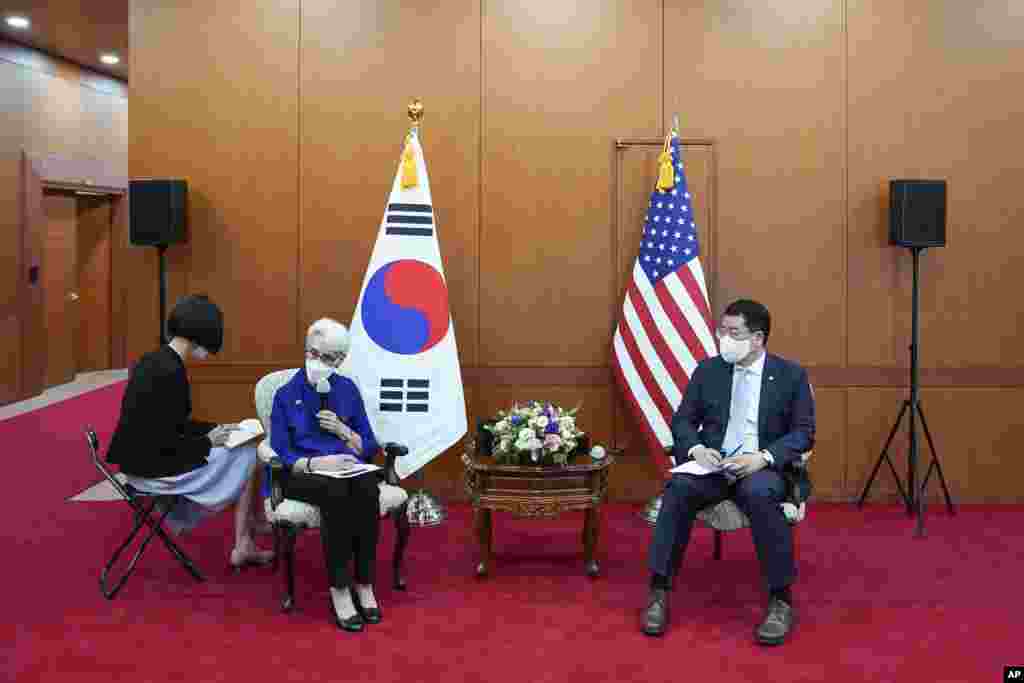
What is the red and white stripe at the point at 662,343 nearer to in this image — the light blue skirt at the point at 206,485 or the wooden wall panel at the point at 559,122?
the wooden wall panel at the point at 559,122

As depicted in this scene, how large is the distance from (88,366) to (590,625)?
11787 mm

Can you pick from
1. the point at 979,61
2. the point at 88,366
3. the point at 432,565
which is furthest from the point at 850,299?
the point at 88,366

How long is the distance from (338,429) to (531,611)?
112 centimetres

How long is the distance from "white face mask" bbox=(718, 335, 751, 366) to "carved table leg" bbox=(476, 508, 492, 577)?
1.35 m

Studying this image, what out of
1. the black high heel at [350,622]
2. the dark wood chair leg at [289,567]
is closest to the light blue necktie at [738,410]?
the black high heel at [350,622]

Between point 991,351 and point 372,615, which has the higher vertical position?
point 991,351

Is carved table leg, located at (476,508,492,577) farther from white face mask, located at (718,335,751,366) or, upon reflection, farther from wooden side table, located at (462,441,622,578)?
white face mask, located at (718,335,751,366)

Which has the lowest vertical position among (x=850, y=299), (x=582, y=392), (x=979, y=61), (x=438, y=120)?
(x=582, y=392)

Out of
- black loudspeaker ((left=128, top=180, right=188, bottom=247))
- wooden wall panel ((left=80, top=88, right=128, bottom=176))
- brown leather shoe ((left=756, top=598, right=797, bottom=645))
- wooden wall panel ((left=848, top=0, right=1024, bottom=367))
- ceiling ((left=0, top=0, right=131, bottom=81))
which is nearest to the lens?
brown leather shoe ((left=756, top=598, right=797, bottom=645))

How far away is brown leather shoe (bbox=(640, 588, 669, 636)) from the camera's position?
4.05 meters

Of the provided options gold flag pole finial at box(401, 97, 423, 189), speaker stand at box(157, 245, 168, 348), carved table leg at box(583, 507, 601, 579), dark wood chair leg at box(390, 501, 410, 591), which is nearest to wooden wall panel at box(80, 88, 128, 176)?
speaker stand at box(157, 245, 168, 348)

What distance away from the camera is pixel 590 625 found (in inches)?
165

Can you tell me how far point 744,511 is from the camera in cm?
424

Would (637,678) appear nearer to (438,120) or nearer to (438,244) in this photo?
(438,244)
